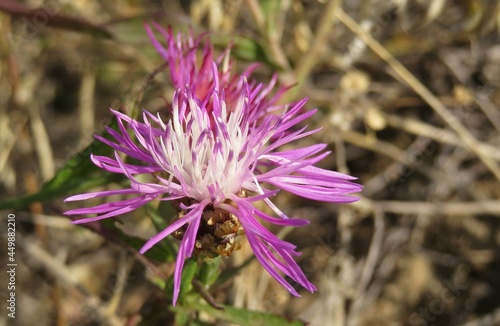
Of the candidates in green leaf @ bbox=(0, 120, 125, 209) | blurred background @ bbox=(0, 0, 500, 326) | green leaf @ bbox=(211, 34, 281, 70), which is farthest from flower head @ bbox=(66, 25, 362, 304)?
blurred background @ bbox=(0, 0, 500, 326)

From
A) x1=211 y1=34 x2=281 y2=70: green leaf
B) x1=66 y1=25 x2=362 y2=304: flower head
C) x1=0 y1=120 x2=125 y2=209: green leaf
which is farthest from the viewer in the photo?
x1=211 y1=34 x2=281 y2=70: green leaf

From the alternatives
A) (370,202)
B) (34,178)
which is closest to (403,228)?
(370,202)

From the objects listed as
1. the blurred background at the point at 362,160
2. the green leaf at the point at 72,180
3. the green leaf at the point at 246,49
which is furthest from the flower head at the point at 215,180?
the blurred background at the point at 362,160

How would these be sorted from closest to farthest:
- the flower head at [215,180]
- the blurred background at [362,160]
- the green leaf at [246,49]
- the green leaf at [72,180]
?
the flower head at [215,180]
the green leaf at [72,180]
the green leaf at [246,49]
the blurred background at [362,160]

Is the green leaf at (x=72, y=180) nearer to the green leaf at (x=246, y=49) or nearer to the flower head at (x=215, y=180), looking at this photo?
the flower head at (x=215, y=180)

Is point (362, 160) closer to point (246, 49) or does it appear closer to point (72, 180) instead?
point (246, 49)

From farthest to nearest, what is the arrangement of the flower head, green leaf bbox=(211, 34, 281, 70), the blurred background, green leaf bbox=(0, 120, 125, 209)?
the blurred background < green leaf bbox=(211, 34, 281, 70) < green leaf bbox=(0, 120, 125, 209) < the flower head

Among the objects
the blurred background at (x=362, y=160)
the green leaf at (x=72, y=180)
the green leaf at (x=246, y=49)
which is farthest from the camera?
the blurred background at (x=362, y=160)

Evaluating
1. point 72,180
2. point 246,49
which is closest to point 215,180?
point 72,180

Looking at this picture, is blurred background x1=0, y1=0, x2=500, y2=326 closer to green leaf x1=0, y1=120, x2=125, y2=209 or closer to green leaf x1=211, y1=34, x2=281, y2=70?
green leaf x1=211, y1=34, x2=281, y2=70
